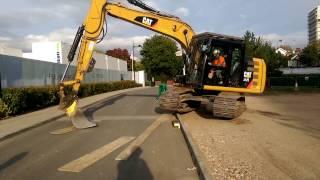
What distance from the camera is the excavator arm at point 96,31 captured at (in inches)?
691

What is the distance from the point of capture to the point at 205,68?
65.4 ft

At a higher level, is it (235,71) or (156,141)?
(235,71)

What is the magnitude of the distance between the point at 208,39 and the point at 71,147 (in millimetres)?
9102

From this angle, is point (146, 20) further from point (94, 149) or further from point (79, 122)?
point (94, 149)

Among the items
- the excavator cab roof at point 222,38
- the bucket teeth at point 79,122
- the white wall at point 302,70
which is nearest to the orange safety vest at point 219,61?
the excavator cab roof at point 222,38

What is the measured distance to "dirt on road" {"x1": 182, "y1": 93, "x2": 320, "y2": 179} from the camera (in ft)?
30.0

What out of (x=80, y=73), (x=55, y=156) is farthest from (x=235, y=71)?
(x=55, y=156)

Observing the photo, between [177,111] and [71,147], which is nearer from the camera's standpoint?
[71,147]

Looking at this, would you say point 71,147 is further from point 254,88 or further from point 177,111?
point 254,88

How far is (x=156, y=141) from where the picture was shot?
13.9 meters

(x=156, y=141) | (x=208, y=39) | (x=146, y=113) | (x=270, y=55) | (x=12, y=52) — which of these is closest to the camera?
(x=156, y=141)

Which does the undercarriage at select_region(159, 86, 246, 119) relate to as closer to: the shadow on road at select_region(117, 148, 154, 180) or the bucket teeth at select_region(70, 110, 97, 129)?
the bucket teeth at select_region(70, 110, 97, 129)

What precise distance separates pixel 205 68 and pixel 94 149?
863 cm

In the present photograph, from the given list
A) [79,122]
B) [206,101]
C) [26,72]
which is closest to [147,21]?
[206,101]
